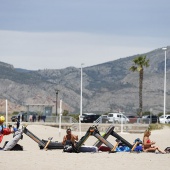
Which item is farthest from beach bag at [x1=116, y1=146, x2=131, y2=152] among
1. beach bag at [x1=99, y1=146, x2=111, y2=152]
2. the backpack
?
the backpack

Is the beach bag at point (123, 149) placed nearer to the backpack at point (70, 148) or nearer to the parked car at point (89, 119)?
→ the backpack at point (70, 148)

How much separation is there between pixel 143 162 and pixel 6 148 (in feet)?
20.3

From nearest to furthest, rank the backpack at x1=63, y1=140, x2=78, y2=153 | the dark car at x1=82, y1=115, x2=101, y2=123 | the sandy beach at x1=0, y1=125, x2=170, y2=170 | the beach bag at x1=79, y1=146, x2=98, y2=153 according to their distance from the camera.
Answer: the sandy beach at x1=0, y1=125, x2=170, y2=170 → the backpack at x1=63, y1=140, x2=78, y2=153 → the beach bag at x1=79, y1=146, x2=98, y2=153 → the dark car at x1=82, y1=115, x2=101, y2=123

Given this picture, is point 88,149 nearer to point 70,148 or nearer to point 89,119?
point 70,148

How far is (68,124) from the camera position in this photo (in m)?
61.5

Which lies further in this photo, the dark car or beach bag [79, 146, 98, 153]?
the dark car

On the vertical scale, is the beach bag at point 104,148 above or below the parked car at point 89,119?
below

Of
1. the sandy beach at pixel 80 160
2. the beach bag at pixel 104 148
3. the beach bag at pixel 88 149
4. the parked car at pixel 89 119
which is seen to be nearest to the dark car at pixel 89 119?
the parked car at pixel 89 119

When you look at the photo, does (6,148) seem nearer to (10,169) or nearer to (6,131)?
(6,131)

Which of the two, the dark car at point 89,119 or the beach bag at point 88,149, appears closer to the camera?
the beach bag at point 88,149

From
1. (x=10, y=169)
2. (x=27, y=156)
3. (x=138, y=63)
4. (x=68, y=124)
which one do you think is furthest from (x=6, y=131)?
(x=138, y=63)

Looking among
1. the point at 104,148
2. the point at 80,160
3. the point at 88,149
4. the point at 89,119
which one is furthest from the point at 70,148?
the point at 89,119

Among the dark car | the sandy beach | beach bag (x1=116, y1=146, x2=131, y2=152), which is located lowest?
the sandy beach

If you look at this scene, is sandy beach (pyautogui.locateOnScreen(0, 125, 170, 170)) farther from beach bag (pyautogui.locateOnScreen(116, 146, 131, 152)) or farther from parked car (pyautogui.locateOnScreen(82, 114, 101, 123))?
parked car (pyautogui.locateOnScreen(82, 114, 101, 123))
